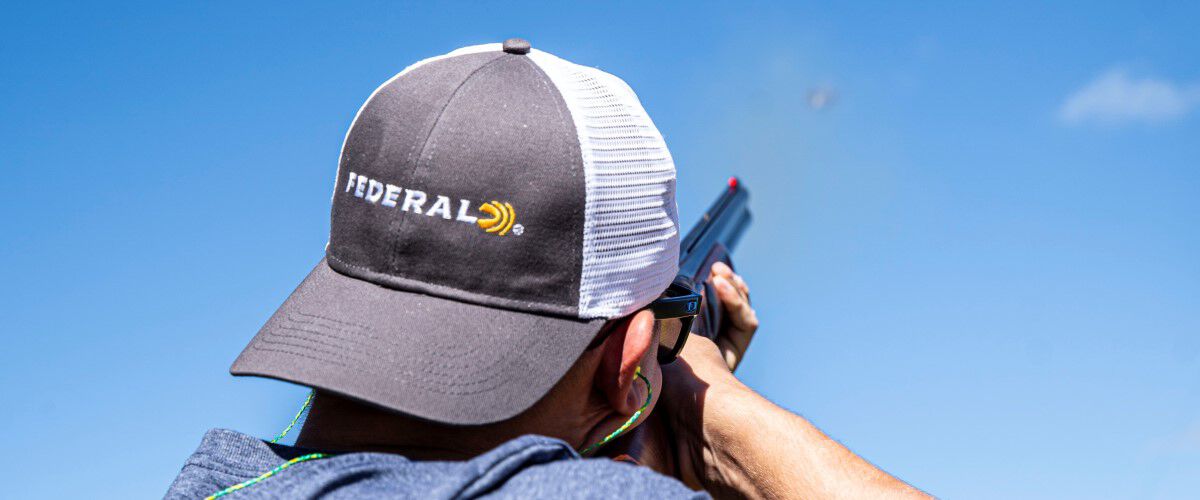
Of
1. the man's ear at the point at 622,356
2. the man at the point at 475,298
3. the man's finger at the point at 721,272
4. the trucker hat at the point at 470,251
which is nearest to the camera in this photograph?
the man at the point at 475,298

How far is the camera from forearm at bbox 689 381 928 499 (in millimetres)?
3369

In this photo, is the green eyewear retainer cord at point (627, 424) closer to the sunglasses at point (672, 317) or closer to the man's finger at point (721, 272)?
the sunglasses at point (672, 317)

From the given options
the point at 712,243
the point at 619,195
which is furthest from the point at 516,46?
the point at 712,243

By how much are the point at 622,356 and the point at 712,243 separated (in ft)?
13.7

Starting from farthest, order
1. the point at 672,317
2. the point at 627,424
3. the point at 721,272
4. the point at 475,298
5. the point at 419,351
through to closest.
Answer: the point at 721,272 → the point at 672,317 → the point at 627,424 → the point at 475,298 → the point at 419,351

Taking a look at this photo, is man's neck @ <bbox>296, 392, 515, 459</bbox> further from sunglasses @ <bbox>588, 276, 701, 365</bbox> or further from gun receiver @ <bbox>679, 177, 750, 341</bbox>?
gun receiver @ <bbox>679, 177, 750, 341</bbox>

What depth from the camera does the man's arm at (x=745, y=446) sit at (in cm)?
340

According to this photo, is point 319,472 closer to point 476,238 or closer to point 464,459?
point 464,459

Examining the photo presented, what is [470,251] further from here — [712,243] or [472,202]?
[712,243]

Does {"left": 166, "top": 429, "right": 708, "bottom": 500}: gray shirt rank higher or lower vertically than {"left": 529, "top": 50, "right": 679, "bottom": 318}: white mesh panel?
lower

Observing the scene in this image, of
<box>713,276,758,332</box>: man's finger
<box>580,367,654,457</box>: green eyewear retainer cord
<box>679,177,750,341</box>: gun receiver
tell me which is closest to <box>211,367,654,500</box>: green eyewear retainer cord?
<box>580,367,654,457</box>: green eyewear retainer cord

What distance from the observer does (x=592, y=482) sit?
1818mm

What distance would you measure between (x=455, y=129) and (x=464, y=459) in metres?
0.74

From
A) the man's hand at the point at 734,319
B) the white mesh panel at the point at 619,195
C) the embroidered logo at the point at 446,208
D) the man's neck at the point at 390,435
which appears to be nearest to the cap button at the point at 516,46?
the white mesh panel at the point at 619,195
